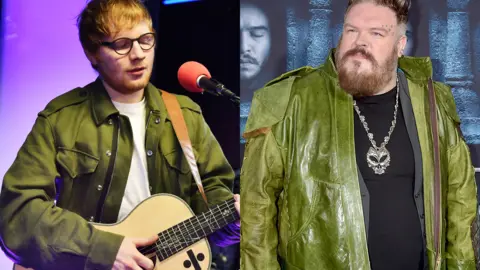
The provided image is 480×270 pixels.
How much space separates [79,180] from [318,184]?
134 centimetres

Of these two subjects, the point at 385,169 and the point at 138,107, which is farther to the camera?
the point at 138,107

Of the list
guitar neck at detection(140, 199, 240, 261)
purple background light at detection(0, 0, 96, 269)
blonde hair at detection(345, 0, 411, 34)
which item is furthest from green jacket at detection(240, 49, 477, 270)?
purple background light at detection(0, 0, 96, 269)

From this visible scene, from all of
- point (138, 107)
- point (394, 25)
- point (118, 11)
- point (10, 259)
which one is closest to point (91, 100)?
point (138, 107)

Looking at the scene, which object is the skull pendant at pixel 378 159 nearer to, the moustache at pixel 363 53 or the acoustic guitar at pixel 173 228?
the moustache at pixel 363 53

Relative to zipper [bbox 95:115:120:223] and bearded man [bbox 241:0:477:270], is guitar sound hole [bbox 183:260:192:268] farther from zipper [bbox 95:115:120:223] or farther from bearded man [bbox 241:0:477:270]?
bearded man [bbox 241:0:477:270]

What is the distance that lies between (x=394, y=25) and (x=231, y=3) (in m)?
1.27

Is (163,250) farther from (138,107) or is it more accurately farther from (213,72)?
(213,72)

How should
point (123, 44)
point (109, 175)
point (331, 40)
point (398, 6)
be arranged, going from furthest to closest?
point (331, 40)
point (123, 44)
point (109, 175)
point (398, 6)

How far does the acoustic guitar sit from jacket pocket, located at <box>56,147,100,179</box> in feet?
0.92

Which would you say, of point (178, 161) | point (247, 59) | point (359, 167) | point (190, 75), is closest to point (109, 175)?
point (178, 161)

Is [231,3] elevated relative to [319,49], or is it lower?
elevated

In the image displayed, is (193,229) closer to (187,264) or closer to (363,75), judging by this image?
(187,264)

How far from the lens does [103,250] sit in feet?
9.51

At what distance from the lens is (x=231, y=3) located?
11.4ft
